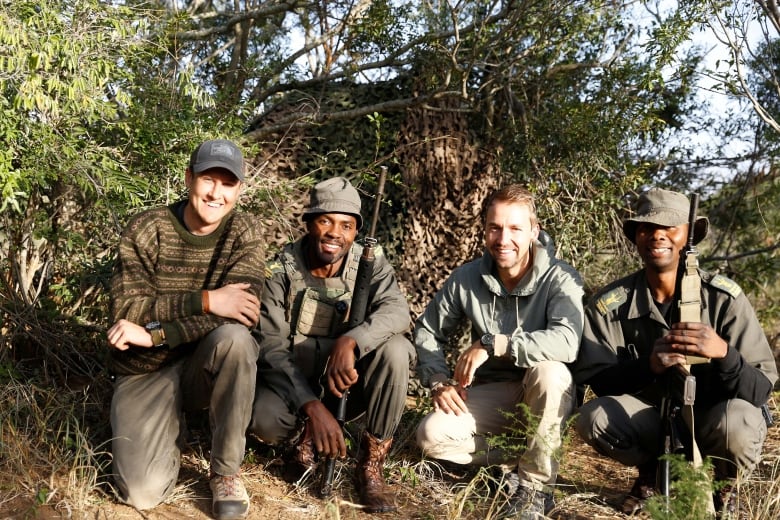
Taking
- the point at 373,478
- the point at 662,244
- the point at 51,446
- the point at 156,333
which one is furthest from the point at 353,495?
the point at 662,244

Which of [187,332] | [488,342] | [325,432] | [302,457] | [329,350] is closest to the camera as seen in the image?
[187,332]

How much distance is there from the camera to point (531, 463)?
3707mm

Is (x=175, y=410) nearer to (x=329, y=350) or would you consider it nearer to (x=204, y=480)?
(x=204, y=480)

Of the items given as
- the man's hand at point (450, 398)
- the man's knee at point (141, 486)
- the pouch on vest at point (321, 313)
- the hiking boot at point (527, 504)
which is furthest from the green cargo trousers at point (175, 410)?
the hiking boot at point (527, 504)

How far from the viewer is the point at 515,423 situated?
399cm

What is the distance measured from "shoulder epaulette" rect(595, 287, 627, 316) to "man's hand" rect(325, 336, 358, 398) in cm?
129

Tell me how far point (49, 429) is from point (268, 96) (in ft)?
11.8

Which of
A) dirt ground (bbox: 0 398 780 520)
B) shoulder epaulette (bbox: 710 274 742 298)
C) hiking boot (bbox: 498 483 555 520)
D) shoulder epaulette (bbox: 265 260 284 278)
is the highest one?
shoulder epaulette (bbox: 710 274 742 298)

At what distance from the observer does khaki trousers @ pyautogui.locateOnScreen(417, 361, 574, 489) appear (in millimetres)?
3689

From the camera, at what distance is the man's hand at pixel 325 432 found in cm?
374

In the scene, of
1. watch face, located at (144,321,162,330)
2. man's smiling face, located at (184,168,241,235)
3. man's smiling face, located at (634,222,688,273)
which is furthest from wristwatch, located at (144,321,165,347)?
man's smiling face, located at (634,222,688,273)

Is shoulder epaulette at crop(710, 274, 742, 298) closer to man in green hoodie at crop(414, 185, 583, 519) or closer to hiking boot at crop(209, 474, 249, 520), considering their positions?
man in green hoodie at crop(414, 185, 583, 519)

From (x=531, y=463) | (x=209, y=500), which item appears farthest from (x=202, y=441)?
(x=531, y=463)

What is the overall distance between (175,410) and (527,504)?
69.6 inches
